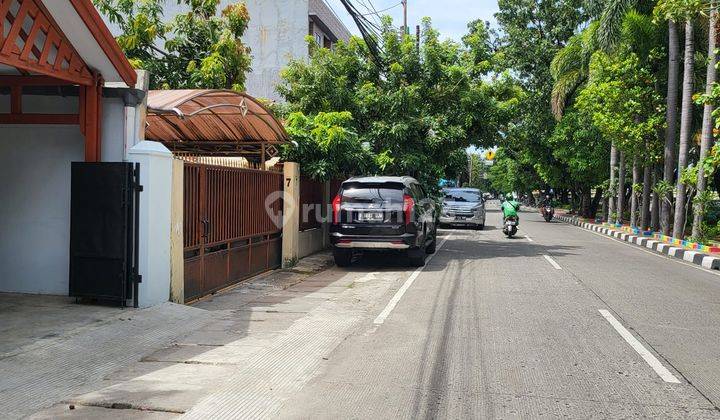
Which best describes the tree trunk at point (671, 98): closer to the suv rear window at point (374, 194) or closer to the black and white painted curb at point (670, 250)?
the black and white painted curb at point (670, 250)

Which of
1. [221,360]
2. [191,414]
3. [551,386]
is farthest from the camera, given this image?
[221,360]

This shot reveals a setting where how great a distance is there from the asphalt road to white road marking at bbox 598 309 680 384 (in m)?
0.02

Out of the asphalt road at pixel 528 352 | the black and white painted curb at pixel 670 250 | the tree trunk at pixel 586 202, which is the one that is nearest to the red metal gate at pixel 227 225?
the asphalt road at pixel 528 352

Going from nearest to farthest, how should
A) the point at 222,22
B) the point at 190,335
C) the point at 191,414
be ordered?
the point at 191,414, the point at 190,335, the point at 222,22

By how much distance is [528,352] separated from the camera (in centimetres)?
621

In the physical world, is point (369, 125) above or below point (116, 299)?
above

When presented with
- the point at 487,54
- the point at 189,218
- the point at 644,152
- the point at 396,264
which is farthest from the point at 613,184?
the point at 189,218

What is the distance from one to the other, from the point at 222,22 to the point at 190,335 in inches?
471

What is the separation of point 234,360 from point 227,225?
4.64m

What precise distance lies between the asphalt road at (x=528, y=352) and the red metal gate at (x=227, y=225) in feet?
8.99

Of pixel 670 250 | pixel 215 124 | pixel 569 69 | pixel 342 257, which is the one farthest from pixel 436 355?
pixel 569 69

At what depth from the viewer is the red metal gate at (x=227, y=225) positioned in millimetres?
9109

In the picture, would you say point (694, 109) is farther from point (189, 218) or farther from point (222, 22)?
point (189, 218)

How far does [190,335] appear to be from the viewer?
6.95 meters
